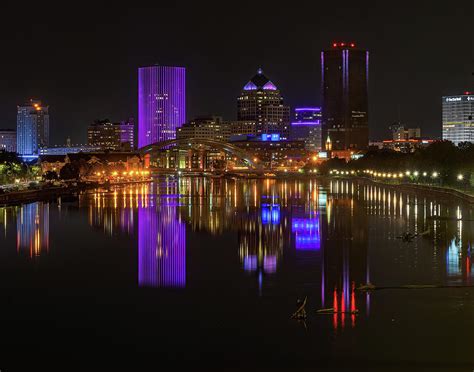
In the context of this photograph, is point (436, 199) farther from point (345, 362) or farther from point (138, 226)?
point (345, 362)

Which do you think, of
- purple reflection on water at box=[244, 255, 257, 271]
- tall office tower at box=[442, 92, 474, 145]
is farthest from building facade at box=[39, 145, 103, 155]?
purple reflection on water at box=[244, 255, 257, 271]

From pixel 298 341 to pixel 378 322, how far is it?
63.8 inches

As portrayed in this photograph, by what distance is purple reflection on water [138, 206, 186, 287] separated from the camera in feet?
58.7

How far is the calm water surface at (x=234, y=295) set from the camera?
39.5ft

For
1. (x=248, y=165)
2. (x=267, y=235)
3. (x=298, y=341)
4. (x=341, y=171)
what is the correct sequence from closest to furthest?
(x=298, y=341) < (x=267, y=235) < (x=341, y=171) < (x=248, y=165)

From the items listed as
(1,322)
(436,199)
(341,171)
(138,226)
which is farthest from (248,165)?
(1,322)

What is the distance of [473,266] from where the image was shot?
18484mm

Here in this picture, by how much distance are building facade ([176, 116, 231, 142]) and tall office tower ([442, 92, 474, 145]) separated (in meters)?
39.4

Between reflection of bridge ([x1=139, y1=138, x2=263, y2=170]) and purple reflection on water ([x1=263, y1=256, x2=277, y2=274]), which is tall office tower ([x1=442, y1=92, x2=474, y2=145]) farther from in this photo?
→ purple reflection on water ([x1=263, y1=256, x2=277, y2=274])

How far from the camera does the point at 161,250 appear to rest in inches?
893

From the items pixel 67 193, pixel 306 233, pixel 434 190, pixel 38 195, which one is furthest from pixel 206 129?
pixel 306 233

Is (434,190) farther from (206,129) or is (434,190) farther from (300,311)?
(206,129)

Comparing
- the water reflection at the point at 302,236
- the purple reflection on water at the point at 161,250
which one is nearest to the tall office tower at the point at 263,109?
the water reflection at the point at 302,236

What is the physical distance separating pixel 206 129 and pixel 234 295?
5367 inches
